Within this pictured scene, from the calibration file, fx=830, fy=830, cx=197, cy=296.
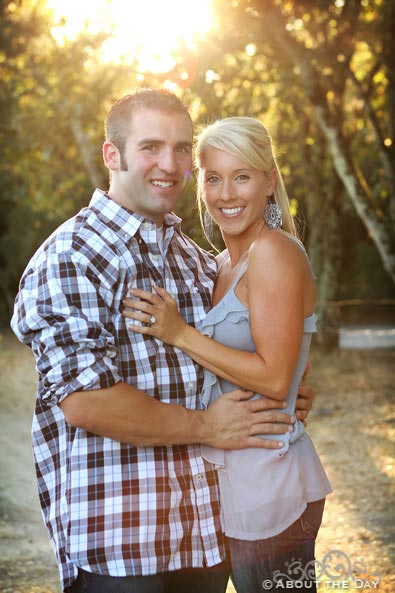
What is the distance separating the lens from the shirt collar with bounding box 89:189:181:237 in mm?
2807

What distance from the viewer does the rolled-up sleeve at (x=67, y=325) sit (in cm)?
249

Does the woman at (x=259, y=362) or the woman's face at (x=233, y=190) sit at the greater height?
the woman's face at (x=233, y=190)

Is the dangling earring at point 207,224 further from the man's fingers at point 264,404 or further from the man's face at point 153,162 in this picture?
the man's fingers at point 264,404

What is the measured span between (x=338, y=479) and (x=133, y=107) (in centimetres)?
580

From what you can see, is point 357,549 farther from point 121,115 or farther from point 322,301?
point 322,301

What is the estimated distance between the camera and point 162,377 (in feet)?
9.05

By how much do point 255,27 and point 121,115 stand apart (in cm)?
929

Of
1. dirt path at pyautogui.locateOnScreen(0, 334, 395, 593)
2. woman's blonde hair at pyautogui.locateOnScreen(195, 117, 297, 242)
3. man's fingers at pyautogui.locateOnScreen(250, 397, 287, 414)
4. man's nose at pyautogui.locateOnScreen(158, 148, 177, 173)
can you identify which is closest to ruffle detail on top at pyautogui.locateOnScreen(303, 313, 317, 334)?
man's fingers at pyautogui.locateOnScreen(250, 397, 287, 414)

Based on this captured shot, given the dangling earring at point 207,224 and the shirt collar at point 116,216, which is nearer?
the shirt collar at point 116,216

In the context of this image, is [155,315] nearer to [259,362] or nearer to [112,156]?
[259,362]

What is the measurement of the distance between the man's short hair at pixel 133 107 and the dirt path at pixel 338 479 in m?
3.15

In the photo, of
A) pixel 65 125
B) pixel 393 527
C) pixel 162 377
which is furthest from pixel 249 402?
pixel 65 125

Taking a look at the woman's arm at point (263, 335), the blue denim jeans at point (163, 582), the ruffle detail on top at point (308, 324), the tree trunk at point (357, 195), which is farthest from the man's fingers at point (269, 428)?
the tree trunk at point (357, 195)

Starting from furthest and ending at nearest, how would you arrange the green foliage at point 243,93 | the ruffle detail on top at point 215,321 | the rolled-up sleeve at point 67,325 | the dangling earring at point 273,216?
the green foliage at point 243,93
the dangling earring at point 273,216
the ruffle detail on top at point 215,321
the rolled-up sleeve at point 67,325
